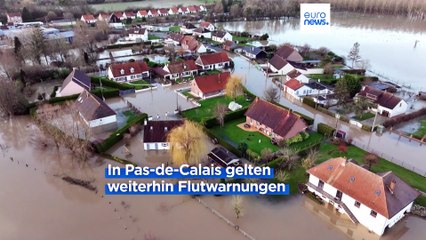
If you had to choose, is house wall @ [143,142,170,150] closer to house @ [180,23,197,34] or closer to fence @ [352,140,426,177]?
fence @ [352,140,426,177]

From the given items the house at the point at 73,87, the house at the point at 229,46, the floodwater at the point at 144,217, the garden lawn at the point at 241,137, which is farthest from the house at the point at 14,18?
the garden lawn at the point at 241,137

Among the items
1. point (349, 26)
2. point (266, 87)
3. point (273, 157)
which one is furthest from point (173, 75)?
point (349, 26)

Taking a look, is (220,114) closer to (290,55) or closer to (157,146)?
(157,146)

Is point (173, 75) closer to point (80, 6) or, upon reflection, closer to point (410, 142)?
point (410, 142)

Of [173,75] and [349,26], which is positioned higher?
[349,26]

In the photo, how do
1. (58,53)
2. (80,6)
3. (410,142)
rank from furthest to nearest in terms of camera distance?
(80,6), (58,53), (410,142)

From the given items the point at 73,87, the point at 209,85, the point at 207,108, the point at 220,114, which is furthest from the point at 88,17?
the point at 220,114

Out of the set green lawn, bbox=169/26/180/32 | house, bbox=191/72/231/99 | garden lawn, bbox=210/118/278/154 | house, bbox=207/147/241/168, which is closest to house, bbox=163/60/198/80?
house, bbox=191/72/231/99

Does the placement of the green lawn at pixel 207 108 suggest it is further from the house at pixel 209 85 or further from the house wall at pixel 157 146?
the house wall at pixel 157 146

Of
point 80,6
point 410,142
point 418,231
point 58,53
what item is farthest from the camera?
point 80,6
